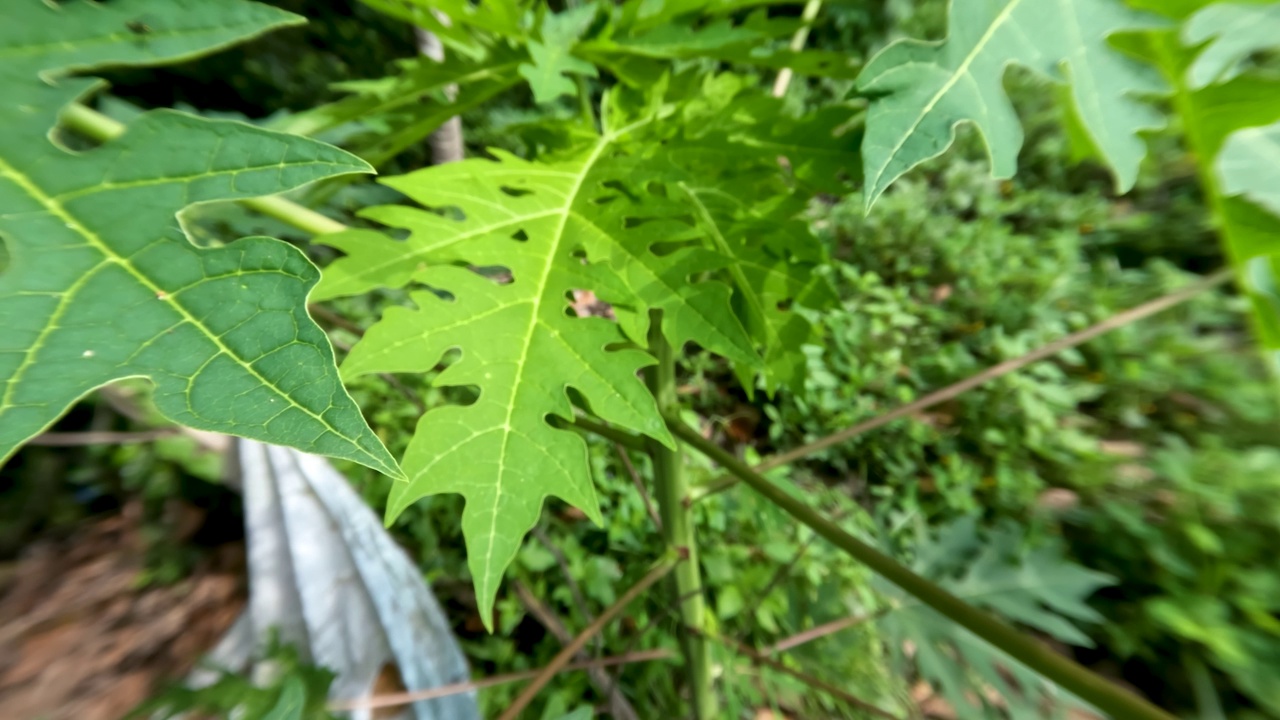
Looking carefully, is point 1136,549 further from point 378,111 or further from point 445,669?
point 378,111

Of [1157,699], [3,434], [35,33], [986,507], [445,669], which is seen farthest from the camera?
[986,507]

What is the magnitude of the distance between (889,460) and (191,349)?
1.43m

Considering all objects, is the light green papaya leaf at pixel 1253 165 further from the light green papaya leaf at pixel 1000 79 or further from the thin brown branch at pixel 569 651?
the thin brown branch at pixel 569 651

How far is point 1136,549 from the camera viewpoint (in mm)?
1230

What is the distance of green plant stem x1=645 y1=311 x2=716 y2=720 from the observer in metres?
0.54

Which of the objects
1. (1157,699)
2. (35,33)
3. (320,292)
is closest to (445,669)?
(320,292)

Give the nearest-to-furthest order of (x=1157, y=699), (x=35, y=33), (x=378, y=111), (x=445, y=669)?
(x=35, y=33) < (x=378, y=111) < (x=445, y=669) < (x=1157, y=699)

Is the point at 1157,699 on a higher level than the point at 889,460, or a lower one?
lower

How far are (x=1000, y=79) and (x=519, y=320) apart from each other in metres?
0.32

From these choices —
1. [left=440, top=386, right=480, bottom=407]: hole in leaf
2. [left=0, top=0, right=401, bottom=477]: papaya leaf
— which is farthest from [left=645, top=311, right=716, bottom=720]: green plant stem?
[left=440, top=386, right=480, bottom=407]: hole in leaf

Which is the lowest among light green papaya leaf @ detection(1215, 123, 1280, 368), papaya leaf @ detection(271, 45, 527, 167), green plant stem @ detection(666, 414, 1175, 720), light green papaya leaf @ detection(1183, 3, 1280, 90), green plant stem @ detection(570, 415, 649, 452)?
green plant stem @ detection(666, 414, 1175, 720)

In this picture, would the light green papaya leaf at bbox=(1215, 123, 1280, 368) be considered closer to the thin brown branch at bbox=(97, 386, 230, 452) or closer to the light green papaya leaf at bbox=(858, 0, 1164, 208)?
the light green papaya leaf at bbox=(858, 0, 1164, 208)

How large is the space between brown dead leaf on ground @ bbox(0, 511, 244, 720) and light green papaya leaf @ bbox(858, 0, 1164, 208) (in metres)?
1.41

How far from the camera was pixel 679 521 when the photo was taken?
0.61m
